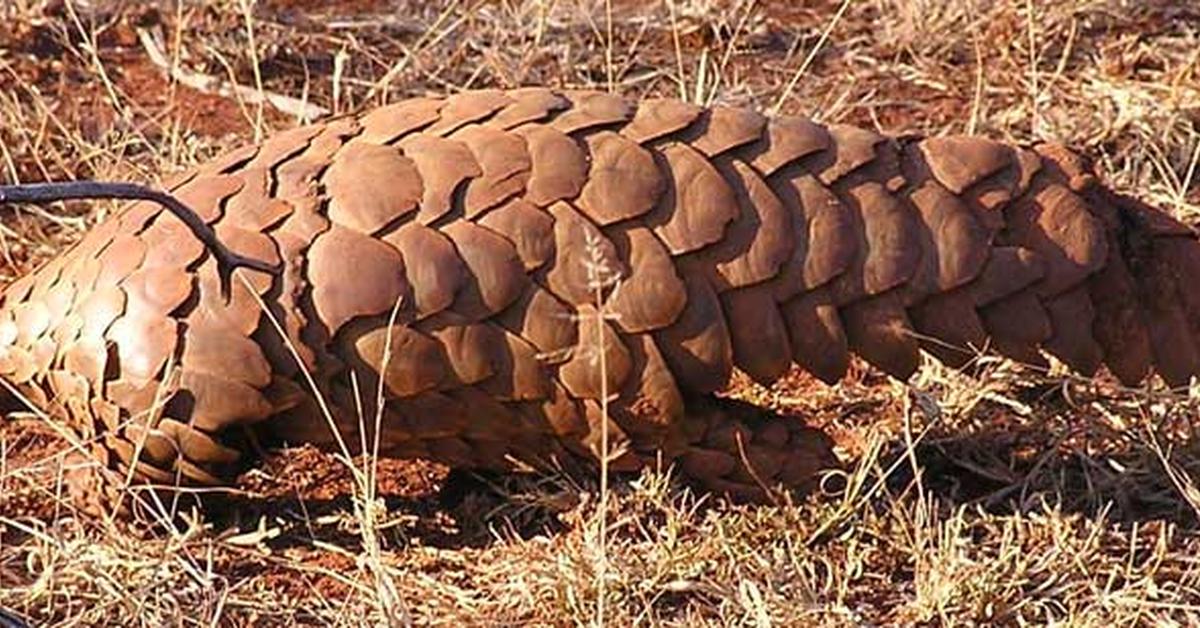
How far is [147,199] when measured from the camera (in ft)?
8.77

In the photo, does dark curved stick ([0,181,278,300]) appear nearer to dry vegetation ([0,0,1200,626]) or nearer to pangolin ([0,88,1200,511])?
pangolin ([0,88,1200,511])

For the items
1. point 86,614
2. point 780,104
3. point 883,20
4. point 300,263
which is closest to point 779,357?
point 300,263

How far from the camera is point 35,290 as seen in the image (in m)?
2.95

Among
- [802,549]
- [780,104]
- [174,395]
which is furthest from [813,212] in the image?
[780,104]

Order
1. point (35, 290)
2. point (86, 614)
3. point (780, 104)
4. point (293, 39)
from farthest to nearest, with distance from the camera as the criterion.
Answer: point (293, 39), point (780, 104), point (35, 290), point (86, 614)

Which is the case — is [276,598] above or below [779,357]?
below

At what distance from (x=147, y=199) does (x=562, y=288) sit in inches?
19.1

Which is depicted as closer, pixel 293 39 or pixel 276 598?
pixel 276 598

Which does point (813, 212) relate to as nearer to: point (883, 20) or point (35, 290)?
point (35, 290)

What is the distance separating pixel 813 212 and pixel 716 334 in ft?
0.63

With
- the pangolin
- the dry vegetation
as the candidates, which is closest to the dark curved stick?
the pangolin

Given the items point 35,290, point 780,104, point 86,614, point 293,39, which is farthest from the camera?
point 293,39

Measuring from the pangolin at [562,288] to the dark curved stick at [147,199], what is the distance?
1 centimetres

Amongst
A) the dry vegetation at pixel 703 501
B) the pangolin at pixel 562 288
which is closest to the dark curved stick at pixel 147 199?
the pangolin at pixel 562 288
